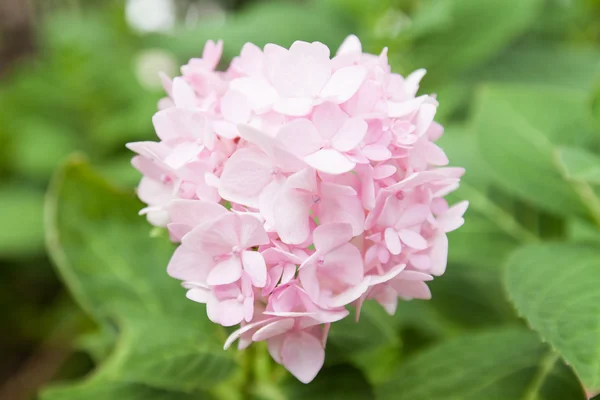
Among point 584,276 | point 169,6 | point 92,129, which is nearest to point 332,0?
point 92,129

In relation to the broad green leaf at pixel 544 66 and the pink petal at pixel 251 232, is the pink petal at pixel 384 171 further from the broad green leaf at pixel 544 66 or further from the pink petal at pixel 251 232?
the broad green leaf at pixel 544 66

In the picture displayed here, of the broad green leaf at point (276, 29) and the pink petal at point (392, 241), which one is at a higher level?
the pink petal at point (392, 241)

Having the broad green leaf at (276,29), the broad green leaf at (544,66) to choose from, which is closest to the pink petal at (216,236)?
the broad green leaf at (276,29)

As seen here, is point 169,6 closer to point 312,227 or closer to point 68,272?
point 68,272

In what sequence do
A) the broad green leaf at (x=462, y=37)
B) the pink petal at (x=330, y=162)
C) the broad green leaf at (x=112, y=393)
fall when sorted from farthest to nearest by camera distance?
the broad green leaf at (x=462, y=37), the broad green leaf at (x=112, y=393), the pink petal at (x=330, y=162)

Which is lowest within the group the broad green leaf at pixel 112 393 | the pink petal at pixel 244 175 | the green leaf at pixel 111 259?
the broad green leaf at pixel 112 393

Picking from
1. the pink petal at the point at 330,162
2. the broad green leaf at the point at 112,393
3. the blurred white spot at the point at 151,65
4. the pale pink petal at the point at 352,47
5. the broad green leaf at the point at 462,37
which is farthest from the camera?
the blurred white spot at the point at 151,65
